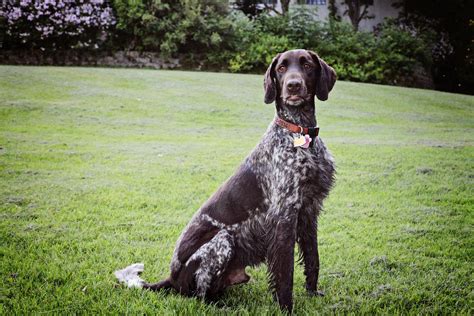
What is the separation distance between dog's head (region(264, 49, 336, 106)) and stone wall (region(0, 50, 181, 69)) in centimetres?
1570

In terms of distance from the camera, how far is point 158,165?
6.82 metres

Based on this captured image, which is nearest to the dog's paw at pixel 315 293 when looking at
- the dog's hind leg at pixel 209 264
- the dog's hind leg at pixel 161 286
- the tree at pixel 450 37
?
the dog's hind leg at pixel 209 264

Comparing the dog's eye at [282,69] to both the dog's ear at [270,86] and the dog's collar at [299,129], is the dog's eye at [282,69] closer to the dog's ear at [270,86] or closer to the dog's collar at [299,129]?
the dog's ear at [270,86]

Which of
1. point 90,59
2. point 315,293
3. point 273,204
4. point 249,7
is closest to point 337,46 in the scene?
point 249,7

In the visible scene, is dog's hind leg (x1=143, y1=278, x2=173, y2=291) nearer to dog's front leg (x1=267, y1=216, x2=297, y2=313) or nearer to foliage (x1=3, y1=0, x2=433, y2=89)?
dog's front leg (x1=267, y1=216, x2=297, y2=313)

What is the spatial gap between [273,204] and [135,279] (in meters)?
1.18

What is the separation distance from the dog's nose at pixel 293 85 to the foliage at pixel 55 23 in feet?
52.0

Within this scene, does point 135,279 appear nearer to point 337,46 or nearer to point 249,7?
point 337,46

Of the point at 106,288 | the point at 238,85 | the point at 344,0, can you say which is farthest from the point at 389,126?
the point at 344,0

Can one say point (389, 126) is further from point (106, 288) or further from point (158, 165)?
point (106, 288)

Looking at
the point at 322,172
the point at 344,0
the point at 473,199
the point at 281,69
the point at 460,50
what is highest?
the point at 344,0

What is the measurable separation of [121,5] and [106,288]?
643 inches

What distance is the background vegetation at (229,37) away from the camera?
53.2ft

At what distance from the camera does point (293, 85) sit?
2801mm
